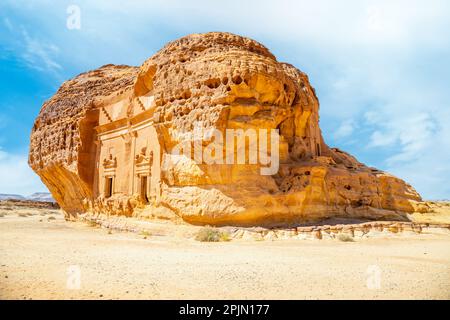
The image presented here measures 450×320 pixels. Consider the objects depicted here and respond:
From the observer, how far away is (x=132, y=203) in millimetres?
16047

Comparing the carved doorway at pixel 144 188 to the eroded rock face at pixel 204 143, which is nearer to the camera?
the eroded rock face at pixel 204 143

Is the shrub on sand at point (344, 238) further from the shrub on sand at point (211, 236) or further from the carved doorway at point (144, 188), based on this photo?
the carved doorway at point (144, 188)

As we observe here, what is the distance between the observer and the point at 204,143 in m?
12.3

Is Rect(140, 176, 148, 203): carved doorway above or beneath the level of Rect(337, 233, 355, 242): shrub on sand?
above

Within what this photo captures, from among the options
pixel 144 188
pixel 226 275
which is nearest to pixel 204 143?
pixel 144 188

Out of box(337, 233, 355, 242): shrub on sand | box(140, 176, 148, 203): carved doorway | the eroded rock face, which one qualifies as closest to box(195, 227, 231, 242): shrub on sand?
the eroded rock face

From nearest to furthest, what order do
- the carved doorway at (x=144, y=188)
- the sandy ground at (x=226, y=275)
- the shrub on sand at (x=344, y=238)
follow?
the sandy ground at (x=226, y=275)
the shrub on sand at (x=344, y=238)
the carved doorway at (x=144, y=188)

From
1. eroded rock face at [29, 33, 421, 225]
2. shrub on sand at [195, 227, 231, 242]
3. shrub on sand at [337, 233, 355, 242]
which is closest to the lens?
shrub on sand at [195, 227, 231, 242]

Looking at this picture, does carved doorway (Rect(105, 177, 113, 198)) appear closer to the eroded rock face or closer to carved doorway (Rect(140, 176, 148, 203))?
the eroded rock face

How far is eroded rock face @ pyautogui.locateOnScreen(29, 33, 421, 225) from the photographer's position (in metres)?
12.3

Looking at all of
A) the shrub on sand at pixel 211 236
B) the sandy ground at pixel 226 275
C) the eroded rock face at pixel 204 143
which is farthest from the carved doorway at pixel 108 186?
the sandy ground at pixel 226 275

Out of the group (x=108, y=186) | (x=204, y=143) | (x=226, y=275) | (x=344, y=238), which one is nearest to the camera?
(x=226, y=275)

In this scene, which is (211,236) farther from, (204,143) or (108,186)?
(108,186)

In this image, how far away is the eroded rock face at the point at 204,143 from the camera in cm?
1227
